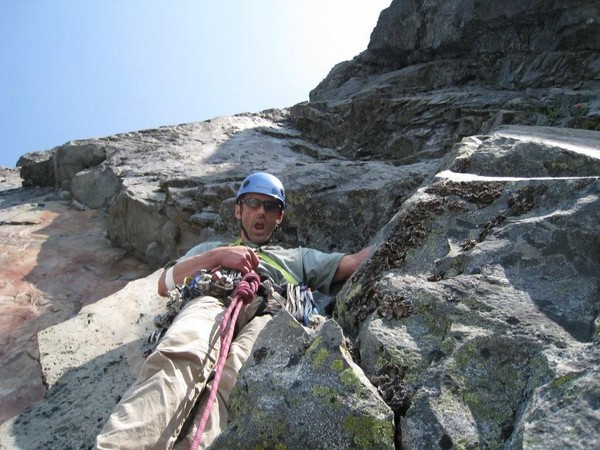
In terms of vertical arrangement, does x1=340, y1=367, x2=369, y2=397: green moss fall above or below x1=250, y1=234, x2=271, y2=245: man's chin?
above

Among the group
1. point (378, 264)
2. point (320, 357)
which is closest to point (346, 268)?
point (378, 264)

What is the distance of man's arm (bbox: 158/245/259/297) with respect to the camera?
3.85 meters

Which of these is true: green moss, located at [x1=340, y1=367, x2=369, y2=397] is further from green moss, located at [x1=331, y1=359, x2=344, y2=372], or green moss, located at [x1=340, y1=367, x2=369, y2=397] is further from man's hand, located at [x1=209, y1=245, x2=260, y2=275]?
man's hand, located at [x1=209, y1=245, x2=260, y2=275]

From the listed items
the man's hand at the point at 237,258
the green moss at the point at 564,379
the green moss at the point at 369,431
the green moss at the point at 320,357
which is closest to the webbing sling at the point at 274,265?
the man's hand at the point at 237,258

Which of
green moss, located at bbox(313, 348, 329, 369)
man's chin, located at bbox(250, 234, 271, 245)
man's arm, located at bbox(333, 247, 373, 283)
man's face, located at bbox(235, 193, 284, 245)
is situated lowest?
man's arm, located at bbox(333, 247, 373, 283)

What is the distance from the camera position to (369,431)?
2074mm

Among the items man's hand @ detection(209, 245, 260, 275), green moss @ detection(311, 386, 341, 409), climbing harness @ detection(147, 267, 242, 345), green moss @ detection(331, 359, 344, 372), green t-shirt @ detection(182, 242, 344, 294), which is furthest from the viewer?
green t-shirt @ detection(182, 242, 344, 294)

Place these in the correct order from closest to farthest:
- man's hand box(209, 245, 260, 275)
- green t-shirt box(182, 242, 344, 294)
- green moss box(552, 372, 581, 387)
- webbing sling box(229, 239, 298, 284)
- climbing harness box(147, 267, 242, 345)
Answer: green moss box(552, 372, 581, 387) → climbing harness box(147, 267, 242, 345) → man's hand box(209, 245, 260, 275) → webbing sling box(229, 239, 298, 284) → green t-shirt box(182, 242, 344, 294)

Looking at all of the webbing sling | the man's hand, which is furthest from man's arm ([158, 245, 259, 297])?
the webbing sling

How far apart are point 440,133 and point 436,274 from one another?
22.9ft

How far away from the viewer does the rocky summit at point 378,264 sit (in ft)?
7.04

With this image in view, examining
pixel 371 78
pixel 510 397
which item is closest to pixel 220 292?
pixel 510 397

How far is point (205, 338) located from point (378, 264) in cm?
114

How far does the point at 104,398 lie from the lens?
385 cm
